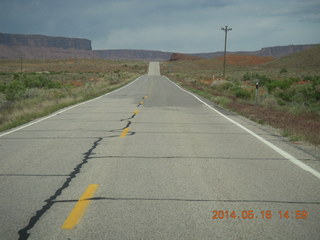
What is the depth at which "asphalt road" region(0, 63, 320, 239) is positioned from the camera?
3.76m

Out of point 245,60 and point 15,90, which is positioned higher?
point 245,60

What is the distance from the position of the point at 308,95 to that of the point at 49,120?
52.8 feet

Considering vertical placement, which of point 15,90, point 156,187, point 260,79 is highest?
point 260,79

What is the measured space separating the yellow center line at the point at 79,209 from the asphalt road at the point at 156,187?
0.04 feet

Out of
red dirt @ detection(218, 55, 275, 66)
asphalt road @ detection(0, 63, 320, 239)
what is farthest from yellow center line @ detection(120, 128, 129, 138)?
red dirt @ detection(218, 55, 275, 66)

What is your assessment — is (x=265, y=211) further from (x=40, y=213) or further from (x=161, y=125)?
(x=161, y=125)

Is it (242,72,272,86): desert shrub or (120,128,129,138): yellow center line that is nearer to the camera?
(120,128,129,138): yellow center line

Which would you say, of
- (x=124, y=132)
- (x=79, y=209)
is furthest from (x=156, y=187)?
(x=124, y=132)
